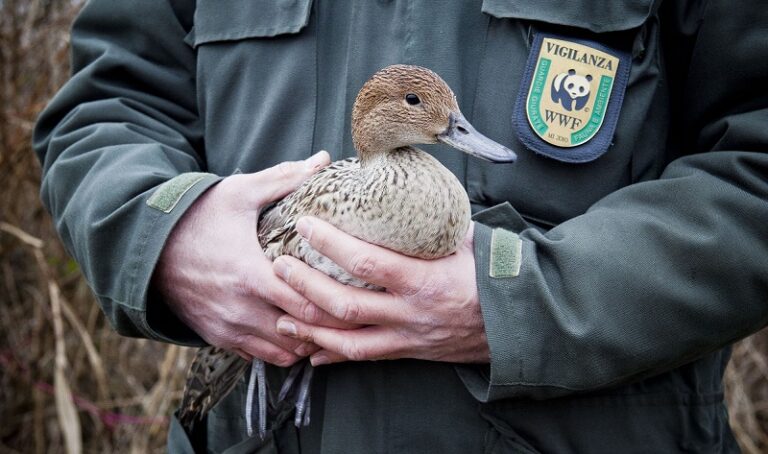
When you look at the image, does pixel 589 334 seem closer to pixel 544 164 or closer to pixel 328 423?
pixel 544 164

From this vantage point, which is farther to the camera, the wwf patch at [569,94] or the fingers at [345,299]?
the wwf patch at [569,94]

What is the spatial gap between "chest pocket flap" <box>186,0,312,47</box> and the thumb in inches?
14.2

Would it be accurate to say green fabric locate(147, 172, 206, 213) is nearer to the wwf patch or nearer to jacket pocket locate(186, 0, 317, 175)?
jacket pocket locate(186, 0, 317, 175)

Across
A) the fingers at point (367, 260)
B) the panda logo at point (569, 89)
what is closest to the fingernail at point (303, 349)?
the fingers at point (367, 260)

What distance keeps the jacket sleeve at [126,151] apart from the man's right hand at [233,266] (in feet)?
0.18

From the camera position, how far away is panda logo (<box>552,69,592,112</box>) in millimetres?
1747

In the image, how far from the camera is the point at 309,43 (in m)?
1.90

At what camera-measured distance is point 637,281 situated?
62.3 inches

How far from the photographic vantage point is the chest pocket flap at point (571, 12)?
171cm

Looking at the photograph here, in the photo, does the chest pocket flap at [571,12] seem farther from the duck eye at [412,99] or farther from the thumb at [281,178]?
the thumb at [281,178]

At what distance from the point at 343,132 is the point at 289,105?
16cm

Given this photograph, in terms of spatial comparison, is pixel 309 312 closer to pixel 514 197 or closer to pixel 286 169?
pixel 286 169

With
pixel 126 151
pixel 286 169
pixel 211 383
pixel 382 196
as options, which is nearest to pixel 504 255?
pixel 382 196

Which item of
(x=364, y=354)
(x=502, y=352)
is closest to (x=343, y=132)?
(x=364, y=354)
